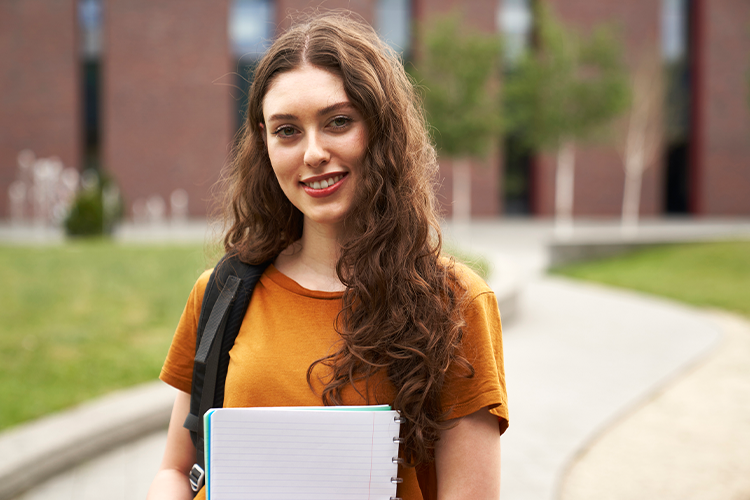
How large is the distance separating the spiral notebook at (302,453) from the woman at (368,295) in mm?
74

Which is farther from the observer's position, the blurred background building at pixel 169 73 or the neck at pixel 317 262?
the blurred background building at pixel 169 73

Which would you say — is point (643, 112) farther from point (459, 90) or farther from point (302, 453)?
point (302, 453)

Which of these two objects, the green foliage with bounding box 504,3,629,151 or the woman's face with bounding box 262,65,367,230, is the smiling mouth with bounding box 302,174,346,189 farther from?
the green foliage with bounding box 504,3,629,151

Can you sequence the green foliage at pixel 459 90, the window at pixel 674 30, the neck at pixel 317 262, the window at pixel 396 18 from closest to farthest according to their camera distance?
the neck at pixel 317 262 → the green foliage at pixel 459 90 → the window at pixel 396 18 → the window at pixel 674 30

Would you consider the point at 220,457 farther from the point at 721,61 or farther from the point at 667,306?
the point at 721,61

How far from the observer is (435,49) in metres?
18.7

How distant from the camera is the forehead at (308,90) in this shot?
Answer: 1.40 meters

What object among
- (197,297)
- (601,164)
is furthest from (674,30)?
(197,297)

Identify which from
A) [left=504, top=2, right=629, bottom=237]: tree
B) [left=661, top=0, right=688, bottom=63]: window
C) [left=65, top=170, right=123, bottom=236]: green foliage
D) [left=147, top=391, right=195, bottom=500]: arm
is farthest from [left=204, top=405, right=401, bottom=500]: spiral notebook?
[left=661, top=0, right=688, bottom=63]: window

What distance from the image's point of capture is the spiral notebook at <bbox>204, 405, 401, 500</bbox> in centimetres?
132

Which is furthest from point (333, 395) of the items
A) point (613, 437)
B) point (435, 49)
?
point (435, 49)

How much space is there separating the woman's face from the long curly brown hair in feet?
0.08

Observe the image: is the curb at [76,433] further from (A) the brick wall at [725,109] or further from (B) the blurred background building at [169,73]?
(A) the brick wall at [725,109]

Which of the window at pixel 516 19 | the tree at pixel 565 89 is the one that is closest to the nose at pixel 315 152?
the tree at pixel 565 89
